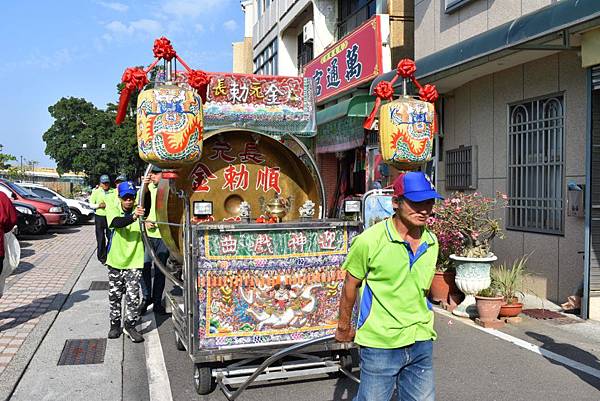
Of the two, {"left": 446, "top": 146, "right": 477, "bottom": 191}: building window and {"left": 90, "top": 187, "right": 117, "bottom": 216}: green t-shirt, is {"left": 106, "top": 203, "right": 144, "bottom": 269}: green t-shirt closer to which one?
{"left": 90, "top": 187, "right": 117, "bottom": 216}: green t-shirt

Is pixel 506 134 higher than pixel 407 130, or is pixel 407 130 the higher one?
pixel 506 134

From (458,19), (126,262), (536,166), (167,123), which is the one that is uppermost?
(458,19)

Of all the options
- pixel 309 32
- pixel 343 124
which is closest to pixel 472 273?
pixel 343 124

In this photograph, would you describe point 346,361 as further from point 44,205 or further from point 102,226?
point 44,205

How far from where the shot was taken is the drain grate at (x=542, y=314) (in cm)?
750

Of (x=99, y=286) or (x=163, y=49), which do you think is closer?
(x=163, y=49)

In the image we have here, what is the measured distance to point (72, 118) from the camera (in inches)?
2156

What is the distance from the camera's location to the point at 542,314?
7648 millimetres

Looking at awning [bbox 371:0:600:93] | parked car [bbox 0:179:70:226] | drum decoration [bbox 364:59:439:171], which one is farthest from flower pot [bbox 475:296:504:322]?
parked car [bbox 0:179:70:226]

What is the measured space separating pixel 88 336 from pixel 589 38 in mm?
6838

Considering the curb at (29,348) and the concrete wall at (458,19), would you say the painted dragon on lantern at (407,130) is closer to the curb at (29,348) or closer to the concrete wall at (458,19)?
the concrete wall at (458,19)

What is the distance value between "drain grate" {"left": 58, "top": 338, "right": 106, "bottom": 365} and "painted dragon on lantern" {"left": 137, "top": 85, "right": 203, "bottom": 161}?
2.29 m

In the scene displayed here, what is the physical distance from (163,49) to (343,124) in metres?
9.66

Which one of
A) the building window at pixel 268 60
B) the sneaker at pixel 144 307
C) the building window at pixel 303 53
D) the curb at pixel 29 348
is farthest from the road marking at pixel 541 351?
the building window at pixel 268 60
